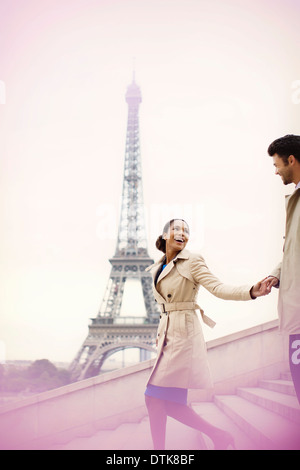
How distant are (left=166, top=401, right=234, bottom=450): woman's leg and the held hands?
2.19ft

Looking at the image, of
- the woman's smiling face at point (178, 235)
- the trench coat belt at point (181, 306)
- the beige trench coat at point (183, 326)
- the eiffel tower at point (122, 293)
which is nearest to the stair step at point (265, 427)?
the beige trench coat at point (183, 326)

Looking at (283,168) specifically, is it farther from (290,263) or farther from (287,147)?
(290,263)

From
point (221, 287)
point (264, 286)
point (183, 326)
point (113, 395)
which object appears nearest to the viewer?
point (264, 286)

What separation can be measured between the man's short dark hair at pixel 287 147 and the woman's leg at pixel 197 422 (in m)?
1.28

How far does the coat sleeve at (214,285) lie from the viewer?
2.10 m

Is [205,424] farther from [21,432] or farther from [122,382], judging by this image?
[21,432]

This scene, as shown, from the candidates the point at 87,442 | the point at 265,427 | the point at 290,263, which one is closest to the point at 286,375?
the point at 265,427

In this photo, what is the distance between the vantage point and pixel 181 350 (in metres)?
2.26

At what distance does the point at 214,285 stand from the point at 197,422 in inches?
26.4

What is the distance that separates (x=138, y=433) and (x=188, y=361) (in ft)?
4.57

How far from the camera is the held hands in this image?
2049 mm

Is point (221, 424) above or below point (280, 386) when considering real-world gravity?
below

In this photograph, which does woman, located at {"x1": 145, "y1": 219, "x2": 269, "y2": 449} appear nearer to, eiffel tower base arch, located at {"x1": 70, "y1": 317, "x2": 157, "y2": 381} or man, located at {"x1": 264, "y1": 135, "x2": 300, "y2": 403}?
man, located at {"x1": 264, "y1": 135, "x2": 300, "y2": 403}
